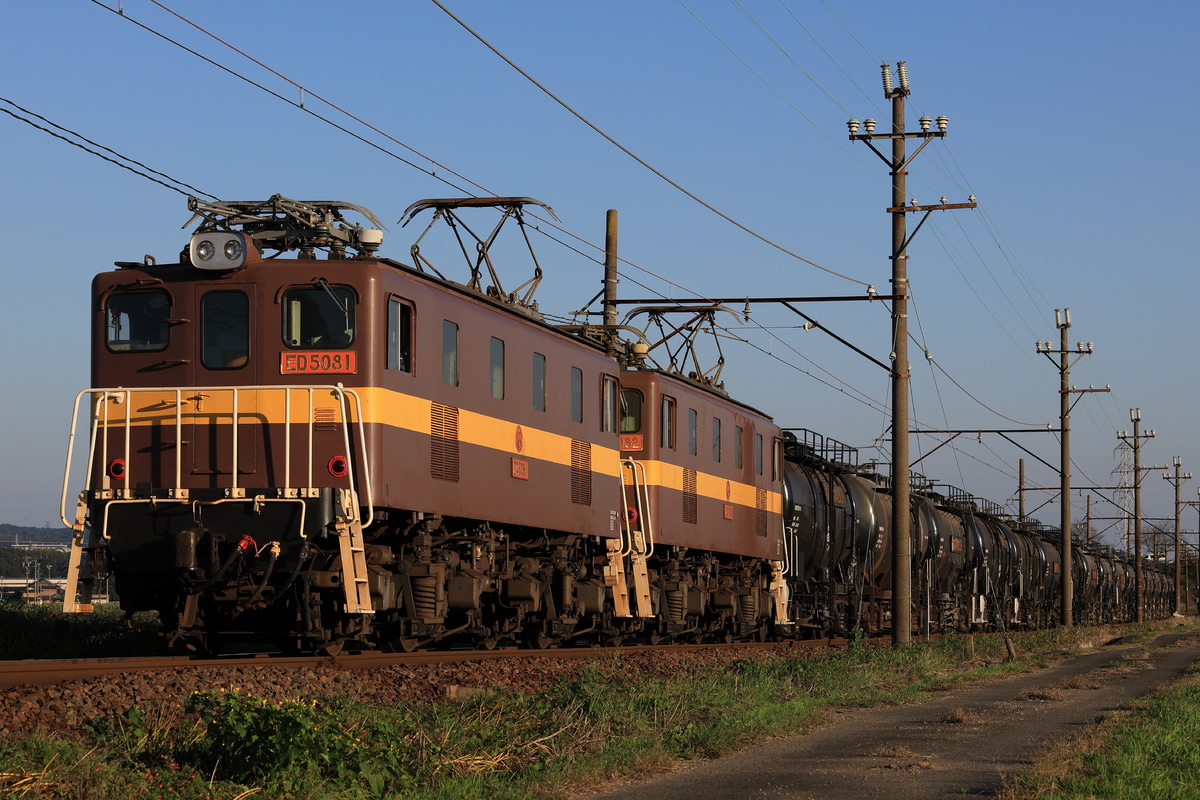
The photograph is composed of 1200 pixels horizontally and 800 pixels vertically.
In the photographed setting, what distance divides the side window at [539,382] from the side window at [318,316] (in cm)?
420

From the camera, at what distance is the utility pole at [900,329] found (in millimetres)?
26359

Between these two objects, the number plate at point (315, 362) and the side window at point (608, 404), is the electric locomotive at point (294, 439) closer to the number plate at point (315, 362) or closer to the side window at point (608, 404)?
the number plate at point (315, 362)

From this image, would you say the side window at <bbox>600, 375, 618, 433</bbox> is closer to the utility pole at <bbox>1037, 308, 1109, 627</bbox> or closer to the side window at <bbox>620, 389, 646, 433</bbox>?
the side window at <bbox>620, 389, 646, 433</bbox>

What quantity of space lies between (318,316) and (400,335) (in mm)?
930

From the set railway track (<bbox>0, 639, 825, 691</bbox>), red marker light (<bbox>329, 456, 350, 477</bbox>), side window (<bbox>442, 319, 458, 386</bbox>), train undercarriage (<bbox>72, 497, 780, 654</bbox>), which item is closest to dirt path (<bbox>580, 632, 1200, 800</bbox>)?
railway track (<bbox>0, 639, 825, 691</bbox>)

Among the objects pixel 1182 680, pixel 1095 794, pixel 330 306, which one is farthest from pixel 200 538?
pixel 1182 680

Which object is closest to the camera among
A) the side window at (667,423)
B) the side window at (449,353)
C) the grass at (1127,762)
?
the grass at (1127,762)

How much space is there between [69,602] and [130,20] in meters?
5.87

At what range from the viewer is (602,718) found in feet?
37.2

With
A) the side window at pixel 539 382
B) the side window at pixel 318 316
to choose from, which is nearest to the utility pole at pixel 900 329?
the side window at pixel 539 382

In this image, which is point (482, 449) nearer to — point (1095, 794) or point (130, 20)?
point (130, 20)

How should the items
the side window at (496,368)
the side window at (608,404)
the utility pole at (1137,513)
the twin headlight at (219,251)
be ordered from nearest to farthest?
the twin headlight at (219,251) < the side window at (496,368) < the side window at (608,404) < the utility pole at (1137,513)

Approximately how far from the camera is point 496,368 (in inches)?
690

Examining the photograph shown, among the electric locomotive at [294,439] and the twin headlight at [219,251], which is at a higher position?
the twin headlight at [219,251]
